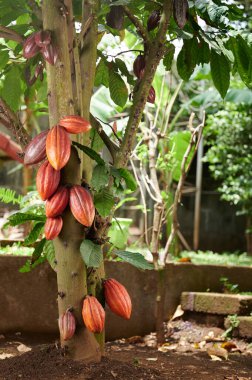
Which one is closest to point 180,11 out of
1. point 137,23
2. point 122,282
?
point 137,23

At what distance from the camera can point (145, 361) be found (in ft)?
8.66

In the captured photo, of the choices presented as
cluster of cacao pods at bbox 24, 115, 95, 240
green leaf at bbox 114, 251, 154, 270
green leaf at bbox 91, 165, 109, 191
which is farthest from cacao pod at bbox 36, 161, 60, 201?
green leaf at bbox 114, 251, 154, 270

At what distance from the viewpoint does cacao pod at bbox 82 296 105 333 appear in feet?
6.00

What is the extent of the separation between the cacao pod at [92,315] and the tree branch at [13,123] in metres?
0.70

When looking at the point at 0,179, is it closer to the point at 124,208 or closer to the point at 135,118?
the point at 124,208

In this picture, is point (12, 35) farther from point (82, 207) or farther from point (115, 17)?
point (82, 207)

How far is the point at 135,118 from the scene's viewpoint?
2.10 meters

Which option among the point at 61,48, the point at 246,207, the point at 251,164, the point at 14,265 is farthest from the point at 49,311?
the point at 246,207

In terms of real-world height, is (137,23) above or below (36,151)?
above

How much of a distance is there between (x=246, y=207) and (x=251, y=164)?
915mm

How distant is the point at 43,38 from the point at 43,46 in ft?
0.09

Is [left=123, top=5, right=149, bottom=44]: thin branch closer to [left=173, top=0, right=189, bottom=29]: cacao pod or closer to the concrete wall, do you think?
[left=173, top=0, right=189, bottom=29]: cacao pod

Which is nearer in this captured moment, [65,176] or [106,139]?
[65,176]

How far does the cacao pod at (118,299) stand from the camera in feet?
6.45
